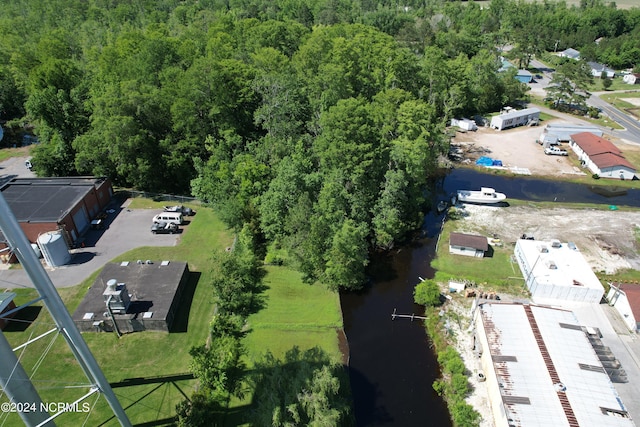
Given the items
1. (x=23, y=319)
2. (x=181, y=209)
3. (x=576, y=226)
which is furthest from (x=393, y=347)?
(x=23, y=319)

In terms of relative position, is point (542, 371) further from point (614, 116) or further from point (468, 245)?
point (614, 116)

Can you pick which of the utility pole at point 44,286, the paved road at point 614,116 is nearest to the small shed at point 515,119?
the paved road at point 614,116

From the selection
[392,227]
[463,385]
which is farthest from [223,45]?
[463,385]

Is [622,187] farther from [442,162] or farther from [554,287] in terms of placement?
[554,287]

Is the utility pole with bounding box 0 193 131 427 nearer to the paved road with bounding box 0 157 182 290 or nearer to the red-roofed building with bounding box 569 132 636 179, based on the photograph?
the paved road with bounding box 0 157 182 290

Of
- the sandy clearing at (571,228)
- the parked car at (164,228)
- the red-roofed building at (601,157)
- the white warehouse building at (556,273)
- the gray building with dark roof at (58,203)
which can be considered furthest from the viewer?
the red-roofed building at (601,157)

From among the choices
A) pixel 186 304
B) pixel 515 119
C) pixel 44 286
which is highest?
pixel 44 286

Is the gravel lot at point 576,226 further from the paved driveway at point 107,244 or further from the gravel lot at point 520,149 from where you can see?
the paved driveway at point 107,244
